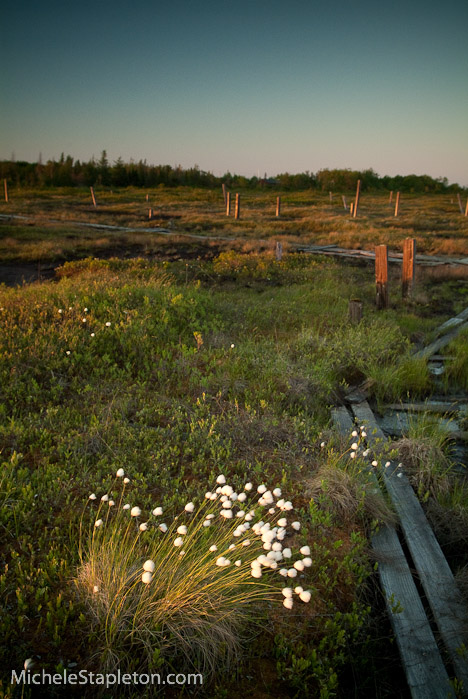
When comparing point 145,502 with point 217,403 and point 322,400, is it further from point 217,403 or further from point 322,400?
point 322,400

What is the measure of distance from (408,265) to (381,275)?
136cm

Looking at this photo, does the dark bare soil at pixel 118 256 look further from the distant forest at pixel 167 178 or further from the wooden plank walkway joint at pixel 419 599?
the distant forest at pixel 167 178

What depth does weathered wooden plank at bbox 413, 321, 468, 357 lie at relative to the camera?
6796 millimetres

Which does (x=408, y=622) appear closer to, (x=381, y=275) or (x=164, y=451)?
(x=164, y=451)

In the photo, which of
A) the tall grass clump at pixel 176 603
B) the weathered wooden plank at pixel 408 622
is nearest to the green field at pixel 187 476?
the tall grass clump at pixel 176 603

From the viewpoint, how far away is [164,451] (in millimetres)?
3852

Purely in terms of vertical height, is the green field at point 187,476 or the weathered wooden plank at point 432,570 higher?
the green field at point 187,476

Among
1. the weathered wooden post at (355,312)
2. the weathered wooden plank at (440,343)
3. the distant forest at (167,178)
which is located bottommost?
the weathered wooden plank at (440,343)

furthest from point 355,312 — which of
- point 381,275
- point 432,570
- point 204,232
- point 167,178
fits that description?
point 167,178

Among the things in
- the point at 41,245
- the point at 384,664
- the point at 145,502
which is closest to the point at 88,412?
the point at 145,502

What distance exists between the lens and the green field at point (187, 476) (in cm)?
227

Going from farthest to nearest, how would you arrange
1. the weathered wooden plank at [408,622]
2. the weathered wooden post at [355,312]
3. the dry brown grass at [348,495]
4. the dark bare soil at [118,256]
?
the dark bare soil at [118,256]
the weathered wooden post at [355,312]
the dry brown grass at [348,495]
the weathered wooden plank at [408,622]

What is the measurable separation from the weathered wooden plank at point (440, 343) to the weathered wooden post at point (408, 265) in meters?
1.96

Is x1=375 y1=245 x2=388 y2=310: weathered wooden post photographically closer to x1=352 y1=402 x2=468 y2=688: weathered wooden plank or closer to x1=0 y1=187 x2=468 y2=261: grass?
x1=352 y1=402 x2=468 y2=688: weathered wooden plank
